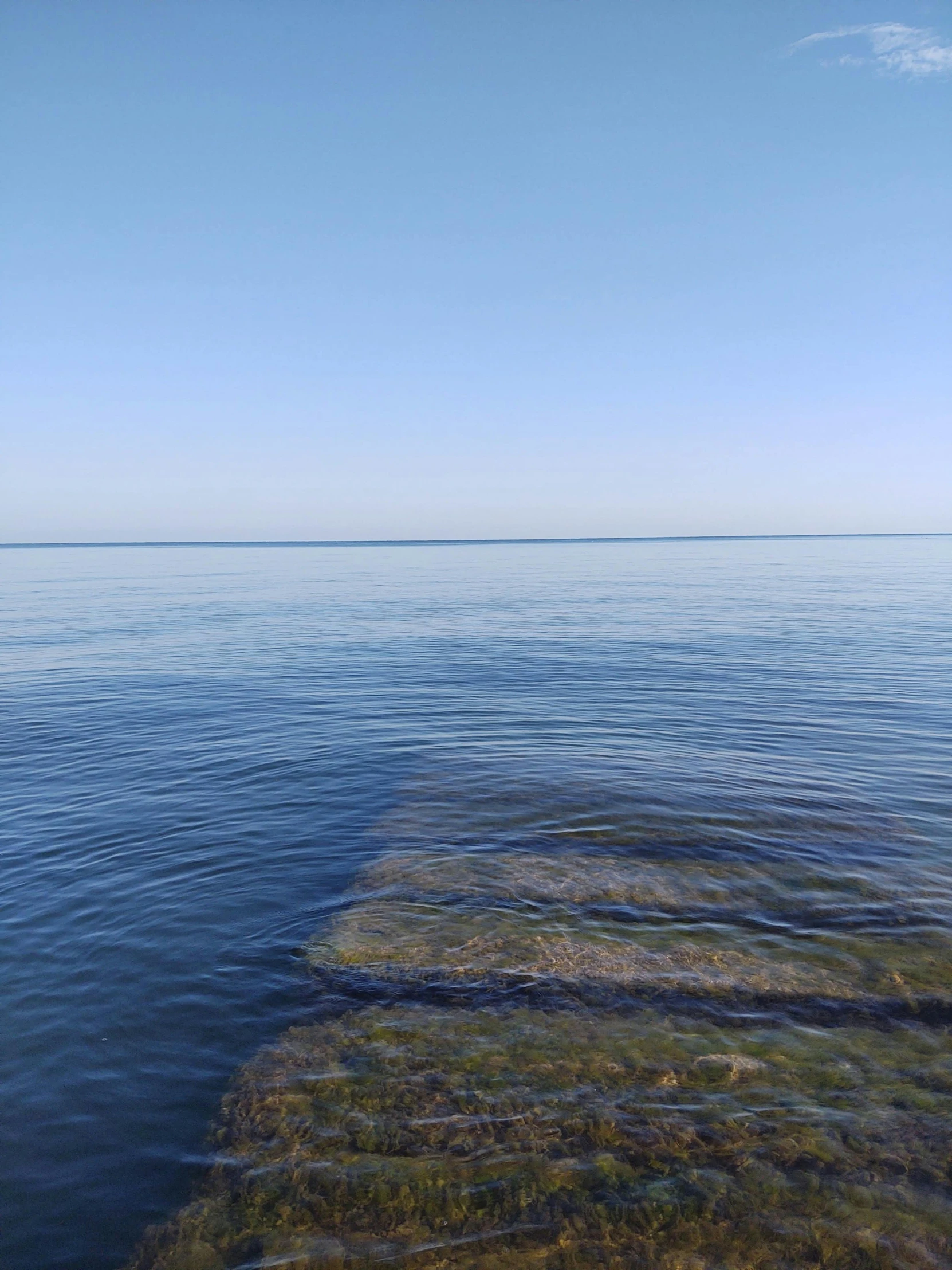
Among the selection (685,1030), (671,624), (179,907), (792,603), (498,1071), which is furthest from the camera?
(792,603)

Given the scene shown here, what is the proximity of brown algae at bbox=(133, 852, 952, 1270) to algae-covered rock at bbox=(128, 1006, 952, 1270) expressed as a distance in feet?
0.06

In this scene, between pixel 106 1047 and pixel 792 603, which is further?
pixel 792 603

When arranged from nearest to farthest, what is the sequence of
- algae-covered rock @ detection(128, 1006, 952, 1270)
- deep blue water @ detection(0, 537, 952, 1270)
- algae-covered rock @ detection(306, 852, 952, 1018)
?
algae-covered rock @ detection(128, 1006, 952, 1270) → deep blue water @ detection(0, 537, 952, 1270) → algae-covered rock @ detection(306, 852, 952, 1018)

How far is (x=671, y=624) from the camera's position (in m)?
42.2

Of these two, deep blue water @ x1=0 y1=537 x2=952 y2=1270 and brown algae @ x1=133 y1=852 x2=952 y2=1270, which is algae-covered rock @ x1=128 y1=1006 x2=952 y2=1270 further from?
deep blue water @ x1=0 y1=537 x2=952 y2=1270

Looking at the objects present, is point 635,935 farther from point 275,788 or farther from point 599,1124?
point 275,788

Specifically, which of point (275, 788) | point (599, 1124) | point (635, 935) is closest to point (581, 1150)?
point (599, 1124)

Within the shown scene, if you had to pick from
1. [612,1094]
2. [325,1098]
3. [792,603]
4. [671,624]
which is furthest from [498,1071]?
[792,603]

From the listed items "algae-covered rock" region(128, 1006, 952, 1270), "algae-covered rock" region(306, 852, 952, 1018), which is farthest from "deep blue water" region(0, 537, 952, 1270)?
"algae-covered rock" region(306, 852, 952, 1018)

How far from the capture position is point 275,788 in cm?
1577

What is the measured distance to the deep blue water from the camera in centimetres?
691

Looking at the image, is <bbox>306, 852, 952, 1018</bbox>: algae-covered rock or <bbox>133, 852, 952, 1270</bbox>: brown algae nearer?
<bbox>133, 852, 952, 1270</bbox>: brown algae

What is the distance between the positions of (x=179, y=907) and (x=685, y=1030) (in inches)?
287

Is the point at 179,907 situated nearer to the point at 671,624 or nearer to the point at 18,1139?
the point at 18,1139
